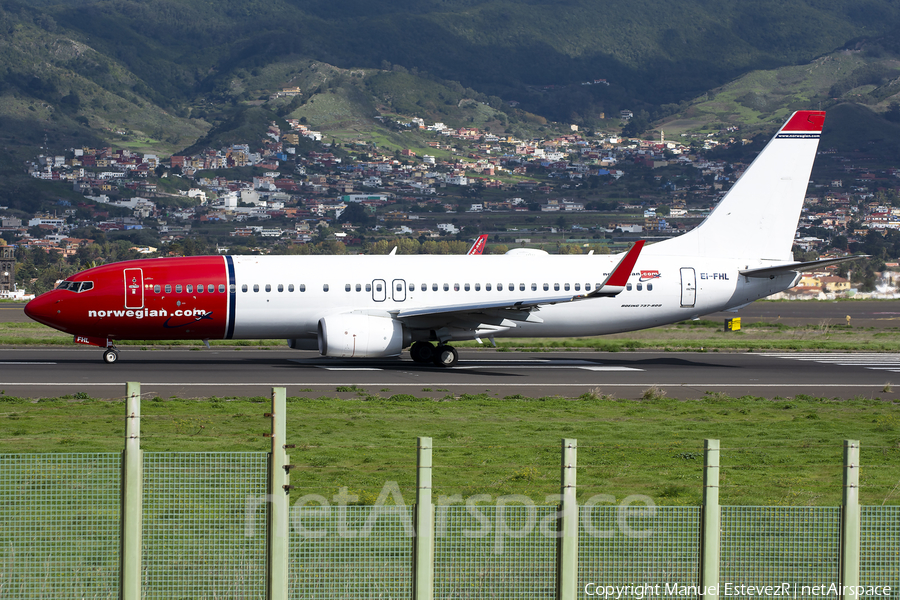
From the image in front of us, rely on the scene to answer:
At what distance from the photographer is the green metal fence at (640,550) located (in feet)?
31.9

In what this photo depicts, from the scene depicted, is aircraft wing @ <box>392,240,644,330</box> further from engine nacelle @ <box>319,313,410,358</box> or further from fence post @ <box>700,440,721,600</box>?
fence post @ <box>700,440,721,600</box>

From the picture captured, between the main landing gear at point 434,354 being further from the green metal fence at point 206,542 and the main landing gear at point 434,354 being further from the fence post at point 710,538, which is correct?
the fence post at point 710,538

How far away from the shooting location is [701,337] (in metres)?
50.6

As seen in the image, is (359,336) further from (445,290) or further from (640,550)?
(640,550)

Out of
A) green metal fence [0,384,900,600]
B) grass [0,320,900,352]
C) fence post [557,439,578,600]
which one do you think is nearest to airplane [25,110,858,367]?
grass [0,320,900,352]

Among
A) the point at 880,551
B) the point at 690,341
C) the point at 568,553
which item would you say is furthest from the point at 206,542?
the point at 690,341

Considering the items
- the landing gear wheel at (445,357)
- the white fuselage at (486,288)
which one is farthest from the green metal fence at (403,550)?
the landing gear wheel at (445,357)

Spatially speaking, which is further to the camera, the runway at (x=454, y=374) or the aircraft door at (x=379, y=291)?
the aircraft door at (x=379, y=291)

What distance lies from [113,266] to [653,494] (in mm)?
24701

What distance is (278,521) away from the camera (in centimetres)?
917

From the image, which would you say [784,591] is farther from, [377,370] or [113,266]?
[113,266]

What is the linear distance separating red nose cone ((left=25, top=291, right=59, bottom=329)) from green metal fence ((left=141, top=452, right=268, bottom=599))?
24.8 meters

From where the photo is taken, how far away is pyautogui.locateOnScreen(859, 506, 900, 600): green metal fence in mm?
9867

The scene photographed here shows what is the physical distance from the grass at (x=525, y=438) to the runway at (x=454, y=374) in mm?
1854
